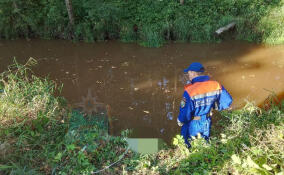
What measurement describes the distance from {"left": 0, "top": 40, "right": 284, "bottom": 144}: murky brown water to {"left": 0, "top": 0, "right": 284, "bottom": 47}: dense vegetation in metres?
0.45

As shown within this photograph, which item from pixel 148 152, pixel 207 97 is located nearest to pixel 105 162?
pixel 148 152

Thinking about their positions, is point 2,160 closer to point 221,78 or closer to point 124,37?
point 221,78

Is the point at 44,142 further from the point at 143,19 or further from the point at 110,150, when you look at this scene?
the point at 143,19

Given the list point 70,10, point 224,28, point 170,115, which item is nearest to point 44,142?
point 170,115

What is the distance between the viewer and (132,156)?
2.94 meters

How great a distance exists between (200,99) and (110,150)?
1.36 m

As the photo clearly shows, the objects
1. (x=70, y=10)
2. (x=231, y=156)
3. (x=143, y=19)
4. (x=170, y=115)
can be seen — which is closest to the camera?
(x=231, y=156)

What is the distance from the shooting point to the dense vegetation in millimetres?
8953

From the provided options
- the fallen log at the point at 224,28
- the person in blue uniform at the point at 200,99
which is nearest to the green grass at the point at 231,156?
the person in blue uniform at the point at 200,99

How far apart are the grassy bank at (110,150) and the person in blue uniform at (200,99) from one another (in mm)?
343

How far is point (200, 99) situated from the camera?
3053 millimetres

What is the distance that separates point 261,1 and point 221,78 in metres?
5.21

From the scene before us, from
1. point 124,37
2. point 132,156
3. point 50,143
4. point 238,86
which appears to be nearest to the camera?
point 132,156

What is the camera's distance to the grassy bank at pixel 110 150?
96.7 inches
